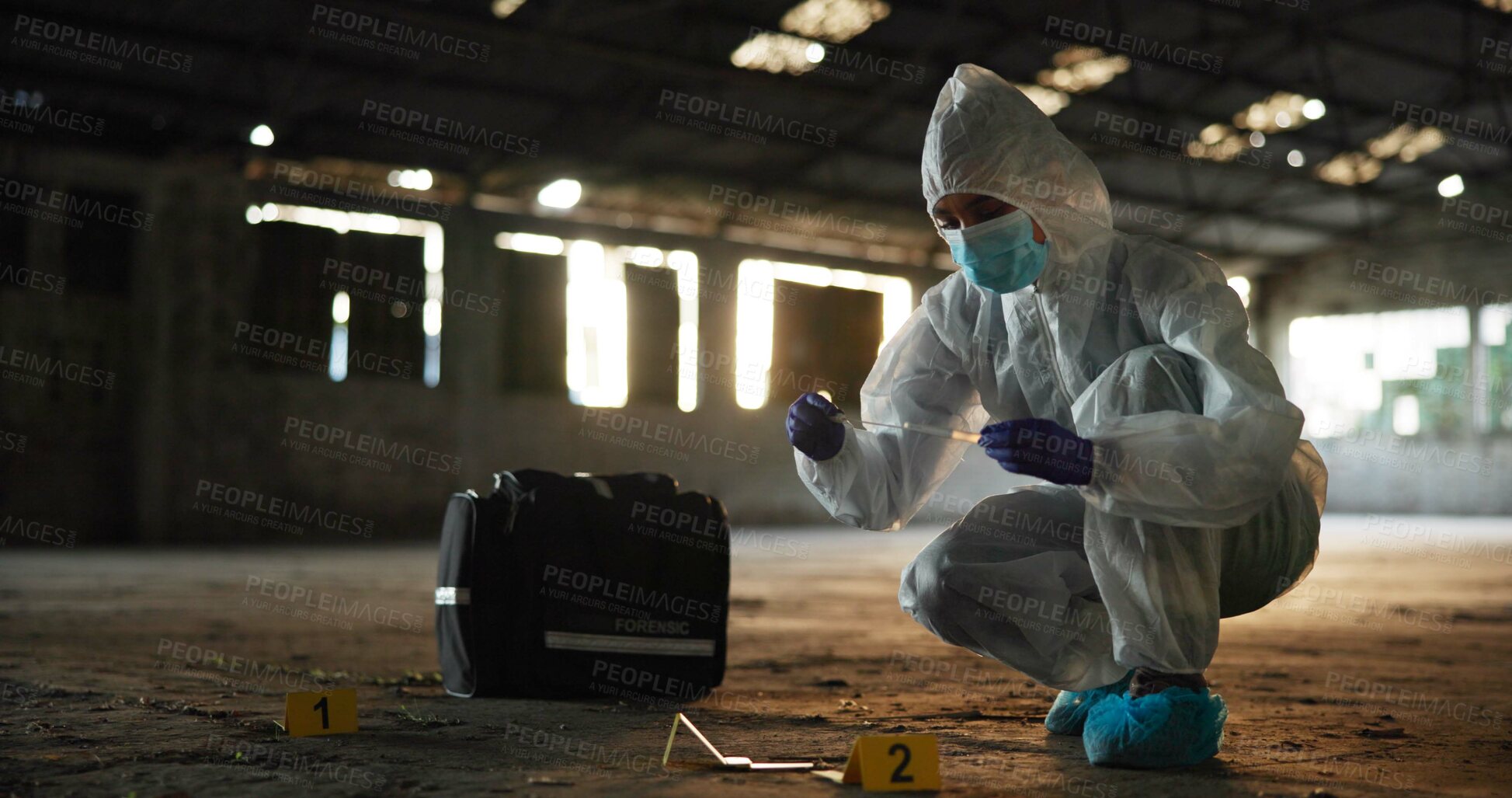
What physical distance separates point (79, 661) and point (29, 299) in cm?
900

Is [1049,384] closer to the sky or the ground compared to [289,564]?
closer to the sky

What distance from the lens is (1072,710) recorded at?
2.50 meters

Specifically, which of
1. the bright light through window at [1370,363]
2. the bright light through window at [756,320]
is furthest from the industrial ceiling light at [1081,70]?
the bright light through window at [1370,363]

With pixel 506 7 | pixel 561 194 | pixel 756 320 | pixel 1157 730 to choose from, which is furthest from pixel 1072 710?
pixel 756 320

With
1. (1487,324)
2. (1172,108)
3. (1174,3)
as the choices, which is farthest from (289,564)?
(1487,324)

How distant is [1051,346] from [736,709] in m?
1.19

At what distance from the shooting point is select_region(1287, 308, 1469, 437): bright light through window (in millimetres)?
18016

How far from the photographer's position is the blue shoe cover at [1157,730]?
82.0 inches

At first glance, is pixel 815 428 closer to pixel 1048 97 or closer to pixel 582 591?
pixel 582 591

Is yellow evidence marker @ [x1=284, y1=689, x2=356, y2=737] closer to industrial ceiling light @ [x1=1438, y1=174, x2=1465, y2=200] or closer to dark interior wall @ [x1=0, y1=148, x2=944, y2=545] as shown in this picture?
dark interior wall @ [x1=0, y1=148, x2=944, y2=545]

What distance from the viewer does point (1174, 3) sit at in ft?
35.3

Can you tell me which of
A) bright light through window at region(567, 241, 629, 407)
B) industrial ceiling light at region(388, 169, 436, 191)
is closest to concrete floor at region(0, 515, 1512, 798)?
industrial ceiling light at region(388, 169, 436, 191)

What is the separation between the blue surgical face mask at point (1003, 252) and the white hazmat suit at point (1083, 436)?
0.10 ft

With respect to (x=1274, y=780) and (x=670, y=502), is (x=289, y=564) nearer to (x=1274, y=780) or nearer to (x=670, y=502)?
(x=670, y=502)
